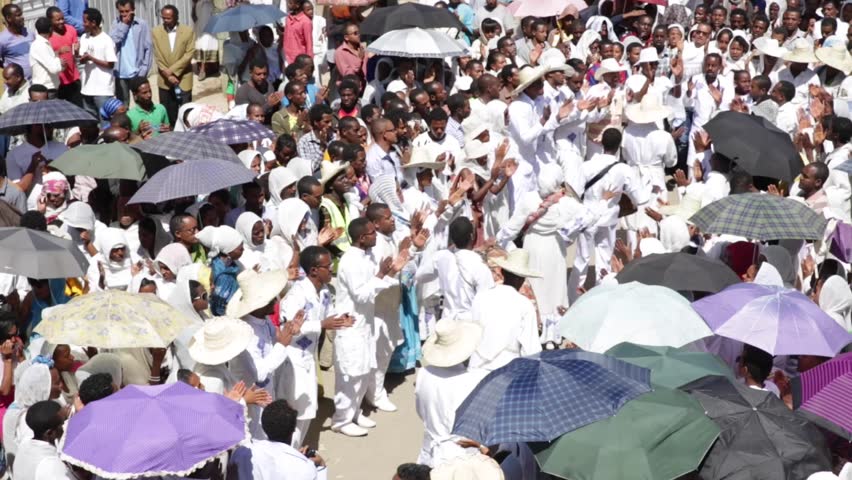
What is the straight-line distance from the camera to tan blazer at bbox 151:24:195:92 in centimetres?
1381

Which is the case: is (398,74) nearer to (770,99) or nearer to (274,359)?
(770,99)

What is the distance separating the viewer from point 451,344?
718 centimetres

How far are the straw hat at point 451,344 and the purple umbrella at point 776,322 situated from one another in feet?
4.96

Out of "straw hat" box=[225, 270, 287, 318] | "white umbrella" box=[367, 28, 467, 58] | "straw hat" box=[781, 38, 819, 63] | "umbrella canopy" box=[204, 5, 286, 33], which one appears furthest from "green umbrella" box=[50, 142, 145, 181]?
"straw hat" box=[781, 38, 819, 63]

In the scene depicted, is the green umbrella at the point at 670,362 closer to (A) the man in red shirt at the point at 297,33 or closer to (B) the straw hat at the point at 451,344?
(B) the straw hat at the point at 451,344

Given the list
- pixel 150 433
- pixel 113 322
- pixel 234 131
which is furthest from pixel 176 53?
pixel 150 433

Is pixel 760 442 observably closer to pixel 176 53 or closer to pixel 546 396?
pixel 546 396

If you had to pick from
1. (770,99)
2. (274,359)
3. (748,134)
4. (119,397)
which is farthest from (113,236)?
(770,99)

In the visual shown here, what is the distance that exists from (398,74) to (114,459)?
8593mm

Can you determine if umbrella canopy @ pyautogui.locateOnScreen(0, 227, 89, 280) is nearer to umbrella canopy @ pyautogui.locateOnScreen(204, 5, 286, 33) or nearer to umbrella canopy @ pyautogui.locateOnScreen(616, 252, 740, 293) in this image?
umbrella canopy @ pyautogui.locateOnScreen(616, 252, 740, 293)

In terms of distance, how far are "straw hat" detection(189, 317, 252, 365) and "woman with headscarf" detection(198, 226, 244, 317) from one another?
1.13 meters

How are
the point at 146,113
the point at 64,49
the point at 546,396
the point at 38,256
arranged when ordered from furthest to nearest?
the point at 64,49
the point at 146,113
the point at 38,256
the point at 546,396

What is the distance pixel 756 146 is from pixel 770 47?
450cm

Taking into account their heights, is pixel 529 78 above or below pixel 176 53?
above
